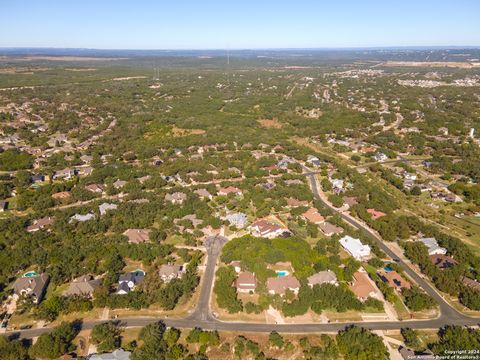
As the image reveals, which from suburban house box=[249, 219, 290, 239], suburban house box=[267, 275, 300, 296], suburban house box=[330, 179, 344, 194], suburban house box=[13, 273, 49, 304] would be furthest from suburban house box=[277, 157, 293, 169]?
suburban house box=[13, 273, 49, 304]

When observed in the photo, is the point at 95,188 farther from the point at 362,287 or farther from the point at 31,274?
the point at 362,287

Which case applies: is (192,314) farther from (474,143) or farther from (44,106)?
(44,106)

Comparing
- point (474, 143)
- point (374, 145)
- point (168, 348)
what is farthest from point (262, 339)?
point (474, 143)

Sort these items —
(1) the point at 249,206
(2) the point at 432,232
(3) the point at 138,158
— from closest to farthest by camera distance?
1. (2) the point at 432,232
2. (1) the point at 249,206
3. (3) the point at 138,158

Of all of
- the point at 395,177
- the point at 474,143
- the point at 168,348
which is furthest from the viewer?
the point at 474,143

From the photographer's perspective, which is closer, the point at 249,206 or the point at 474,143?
the point at 249,206

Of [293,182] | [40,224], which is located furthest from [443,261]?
[40,224]
